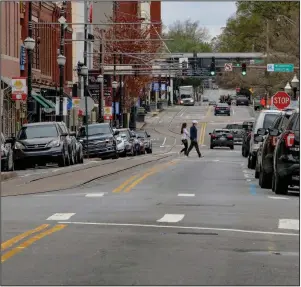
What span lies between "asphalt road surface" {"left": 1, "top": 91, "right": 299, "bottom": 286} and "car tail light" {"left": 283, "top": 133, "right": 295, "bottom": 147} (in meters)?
1.16

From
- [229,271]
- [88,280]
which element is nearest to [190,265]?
[229,271]

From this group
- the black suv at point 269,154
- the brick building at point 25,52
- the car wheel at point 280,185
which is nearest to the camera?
the car wheel at point 280,185

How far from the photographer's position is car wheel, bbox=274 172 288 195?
805 inches

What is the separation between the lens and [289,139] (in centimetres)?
1956

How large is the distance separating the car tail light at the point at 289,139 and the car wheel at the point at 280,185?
3.24 ft

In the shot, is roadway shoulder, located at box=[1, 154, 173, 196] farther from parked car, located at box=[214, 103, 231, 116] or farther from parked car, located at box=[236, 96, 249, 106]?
parked car, located at box=[236, 96, 249, 106]

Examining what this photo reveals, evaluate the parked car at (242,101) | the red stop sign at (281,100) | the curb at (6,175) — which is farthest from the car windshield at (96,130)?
the parked car at (242,101)

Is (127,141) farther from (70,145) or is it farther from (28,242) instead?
(28,242)

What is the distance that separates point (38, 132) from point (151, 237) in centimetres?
2326

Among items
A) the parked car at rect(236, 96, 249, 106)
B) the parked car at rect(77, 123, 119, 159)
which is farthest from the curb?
the parked car at rect(236, 96, 249, 106)

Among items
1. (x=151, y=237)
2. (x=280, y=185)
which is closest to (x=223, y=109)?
(x=280, y=185)

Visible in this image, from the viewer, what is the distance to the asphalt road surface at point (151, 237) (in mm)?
9578

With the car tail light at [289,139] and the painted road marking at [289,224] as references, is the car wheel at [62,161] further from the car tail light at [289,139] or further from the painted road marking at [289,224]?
the painted road marking at [289,224]

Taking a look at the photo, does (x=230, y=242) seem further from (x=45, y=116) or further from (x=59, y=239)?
(x=45, y=116)
